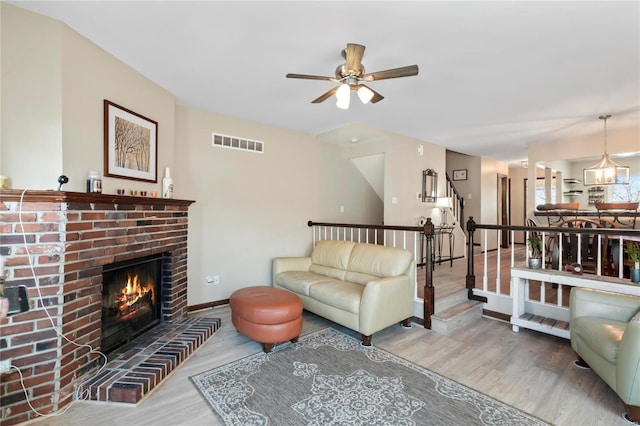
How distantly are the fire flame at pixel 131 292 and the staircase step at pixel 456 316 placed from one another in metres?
3.10

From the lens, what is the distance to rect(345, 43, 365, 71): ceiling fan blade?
6.96 ft

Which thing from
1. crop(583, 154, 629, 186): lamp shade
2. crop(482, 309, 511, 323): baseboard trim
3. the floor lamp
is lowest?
crop(482, 309, 511, 323): baseboard trim

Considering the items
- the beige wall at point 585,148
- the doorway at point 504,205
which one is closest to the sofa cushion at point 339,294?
the beige wall at point 585,148

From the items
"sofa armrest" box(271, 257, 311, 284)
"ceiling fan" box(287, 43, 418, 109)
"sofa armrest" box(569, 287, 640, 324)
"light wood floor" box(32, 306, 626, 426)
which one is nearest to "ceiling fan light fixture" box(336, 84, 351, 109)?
"ceiling fan" box(287, 43, 418, 109)

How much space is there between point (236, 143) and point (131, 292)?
2.36 metres

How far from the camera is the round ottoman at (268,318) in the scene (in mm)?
2781

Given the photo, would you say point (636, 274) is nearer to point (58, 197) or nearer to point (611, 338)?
point (611, 338)

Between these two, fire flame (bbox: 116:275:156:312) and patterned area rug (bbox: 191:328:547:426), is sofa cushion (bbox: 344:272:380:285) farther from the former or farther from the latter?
fire flame (bbox: 116:275:156:312)

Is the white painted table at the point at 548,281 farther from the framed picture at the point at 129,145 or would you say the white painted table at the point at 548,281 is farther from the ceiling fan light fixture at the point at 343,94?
the framed picture at the point at 129,145

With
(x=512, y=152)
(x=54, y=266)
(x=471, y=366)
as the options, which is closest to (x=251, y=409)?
(x=54, y=266)

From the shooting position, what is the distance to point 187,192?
3.85 meters

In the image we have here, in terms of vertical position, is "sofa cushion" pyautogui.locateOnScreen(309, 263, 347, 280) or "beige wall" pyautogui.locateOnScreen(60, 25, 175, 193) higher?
"beige wall" pyautogui.locateOnScreen(60, 25, 175, 193)

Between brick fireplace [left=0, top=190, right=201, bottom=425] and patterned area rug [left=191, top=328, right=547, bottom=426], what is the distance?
867 millimetres

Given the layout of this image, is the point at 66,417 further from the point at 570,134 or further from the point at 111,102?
the point at 570,134
